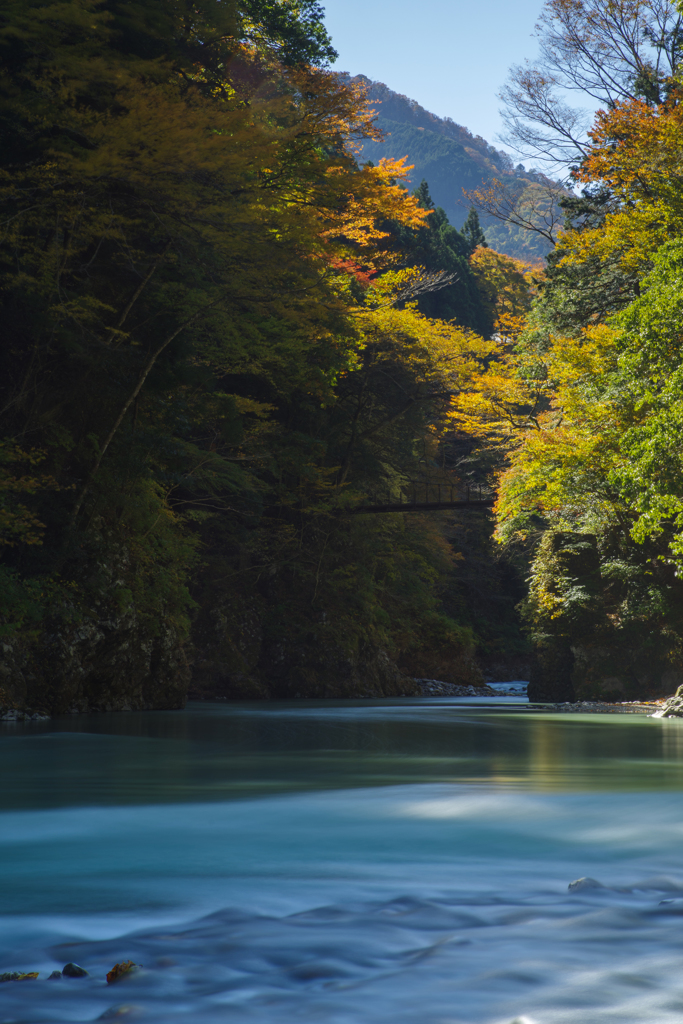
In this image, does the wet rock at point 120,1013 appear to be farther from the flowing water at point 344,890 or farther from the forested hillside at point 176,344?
the forested hillside at point 176,344

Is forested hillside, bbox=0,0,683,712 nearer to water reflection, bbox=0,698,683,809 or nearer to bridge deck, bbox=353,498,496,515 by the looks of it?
bridge deck, bbox=353,498,496,515

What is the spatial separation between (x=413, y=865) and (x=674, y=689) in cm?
1697

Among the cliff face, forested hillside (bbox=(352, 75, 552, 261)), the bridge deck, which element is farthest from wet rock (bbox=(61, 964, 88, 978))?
forested hillside (bbox=(352, 75, 552, 261))

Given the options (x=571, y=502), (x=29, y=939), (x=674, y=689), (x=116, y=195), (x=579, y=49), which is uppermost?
(x=579, y=49)

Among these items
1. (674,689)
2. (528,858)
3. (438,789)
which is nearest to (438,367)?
(674,689)

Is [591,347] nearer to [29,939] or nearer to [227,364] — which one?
[227,364]

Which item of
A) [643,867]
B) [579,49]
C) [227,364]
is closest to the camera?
[643,867]

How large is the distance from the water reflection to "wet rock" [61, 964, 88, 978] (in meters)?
3.30

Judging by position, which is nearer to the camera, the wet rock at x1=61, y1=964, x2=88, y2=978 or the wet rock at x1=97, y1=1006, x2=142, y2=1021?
the wet rock at x1=97, y1=1006, x2=142, y2=1021

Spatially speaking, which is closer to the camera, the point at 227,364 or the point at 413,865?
the point at 413,865

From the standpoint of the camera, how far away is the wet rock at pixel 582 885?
Answer: 3119 mm

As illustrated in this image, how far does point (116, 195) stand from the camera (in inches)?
502

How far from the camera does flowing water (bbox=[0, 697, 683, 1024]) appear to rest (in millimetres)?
2062

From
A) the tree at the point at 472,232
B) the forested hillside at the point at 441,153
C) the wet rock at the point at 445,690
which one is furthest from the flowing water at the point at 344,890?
the forested hillside at the point at 441,153
